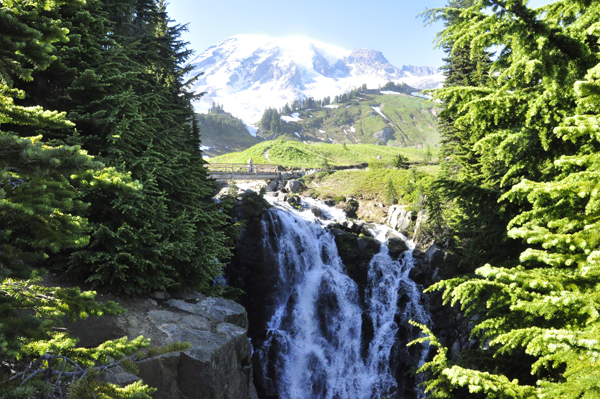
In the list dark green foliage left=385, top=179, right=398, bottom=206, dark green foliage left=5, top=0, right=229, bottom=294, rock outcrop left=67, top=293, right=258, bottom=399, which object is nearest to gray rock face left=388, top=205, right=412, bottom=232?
dark green foliage left=385, top=179, right=398, bottom=206

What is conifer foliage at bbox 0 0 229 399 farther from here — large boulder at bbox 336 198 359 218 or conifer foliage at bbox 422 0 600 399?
large boulder at bbox 336 198 359 218

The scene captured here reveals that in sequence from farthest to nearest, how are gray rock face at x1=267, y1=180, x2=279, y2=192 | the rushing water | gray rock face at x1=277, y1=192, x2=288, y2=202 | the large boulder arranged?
gray rock face at x1=267, y1=180, x2=279, y2=192 → gray rock face at x1=277, y1=192, x2=288, y2=202 → the large boulder → the rushing water

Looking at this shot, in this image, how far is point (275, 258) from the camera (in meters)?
19.8

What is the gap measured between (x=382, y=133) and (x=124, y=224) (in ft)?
634

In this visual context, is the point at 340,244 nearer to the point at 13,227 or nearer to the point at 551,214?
the point at 551,214

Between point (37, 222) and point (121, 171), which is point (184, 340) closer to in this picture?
point (121, 171)

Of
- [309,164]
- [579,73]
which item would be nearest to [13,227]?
[579,73]

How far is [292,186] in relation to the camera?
33625 millimetres

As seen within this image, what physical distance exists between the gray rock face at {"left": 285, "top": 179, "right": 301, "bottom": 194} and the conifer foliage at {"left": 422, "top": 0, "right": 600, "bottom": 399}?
27.3 metres

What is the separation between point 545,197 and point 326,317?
16658mm

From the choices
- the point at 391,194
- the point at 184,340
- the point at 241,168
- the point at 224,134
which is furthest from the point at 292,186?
the point at 224,134

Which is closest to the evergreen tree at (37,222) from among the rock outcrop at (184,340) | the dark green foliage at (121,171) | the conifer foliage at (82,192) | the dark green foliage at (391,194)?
the conifer foliage at (82,192)

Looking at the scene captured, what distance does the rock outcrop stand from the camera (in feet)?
23.6

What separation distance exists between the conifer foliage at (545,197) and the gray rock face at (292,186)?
27.3 meters
